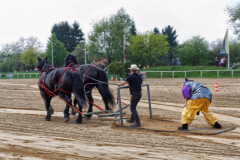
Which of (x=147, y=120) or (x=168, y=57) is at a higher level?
(x=168, y=57)

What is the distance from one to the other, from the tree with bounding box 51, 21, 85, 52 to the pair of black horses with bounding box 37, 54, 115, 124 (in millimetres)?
66057

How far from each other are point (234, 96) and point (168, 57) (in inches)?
1592

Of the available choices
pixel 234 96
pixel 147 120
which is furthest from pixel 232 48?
pixel 147 120

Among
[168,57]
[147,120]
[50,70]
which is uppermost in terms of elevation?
[168,57]

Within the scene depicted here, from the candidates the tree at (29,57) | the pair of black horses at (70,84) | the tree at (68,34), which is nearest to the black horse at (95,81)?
the pair of black horses at (70,84)

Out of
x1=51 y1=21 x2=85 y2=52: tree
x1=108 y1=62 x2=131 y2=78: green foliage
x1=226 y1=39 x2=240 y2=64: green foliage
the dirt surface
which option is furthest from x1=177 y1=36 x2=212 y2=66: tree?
x1=51 y1=21 x2=85 y2=52: tree

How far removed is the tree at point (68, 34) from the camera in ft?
242

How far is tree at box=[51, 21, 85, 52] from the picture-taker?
73875 mm

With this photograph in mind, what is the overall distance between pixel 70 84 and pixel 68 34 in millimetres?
69349

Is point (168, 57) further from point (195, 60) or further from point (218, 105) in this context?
point (218, 105)

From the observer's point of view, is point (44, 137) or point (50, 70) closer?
point (44, 137)

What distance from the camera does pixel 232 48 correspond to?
38.0 meters

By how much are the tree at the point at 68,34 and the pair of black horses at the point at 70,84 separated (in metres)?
66.1

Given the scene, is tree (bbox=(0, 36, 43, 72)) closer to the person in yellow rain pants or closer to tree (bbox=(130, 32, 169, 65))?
tree (bbox=(130, 32, 169, 65))
